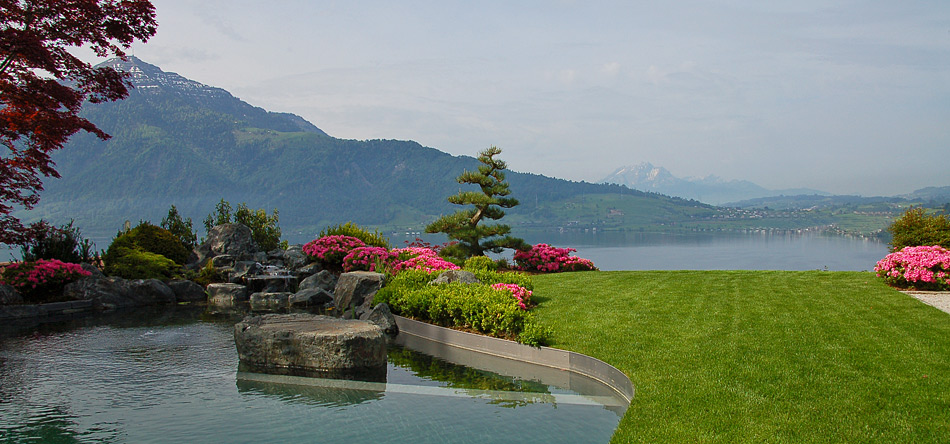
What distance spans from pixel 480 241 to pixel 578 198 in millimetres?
144678

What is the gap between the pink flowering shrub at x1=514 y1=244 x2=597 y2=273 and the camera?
19.0 metres

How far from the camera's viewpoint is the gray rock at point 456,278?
12092mm

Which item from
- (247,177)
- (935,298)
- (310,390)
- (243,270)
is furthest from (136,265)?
(247,177)

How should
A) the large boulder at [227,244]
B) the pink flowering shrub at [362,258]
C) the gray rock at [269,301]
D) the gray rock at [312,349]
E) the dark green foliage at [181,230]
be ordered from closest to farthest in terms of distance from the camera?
the gray rock at [312,349] → the gray rock at [269,301] → the pink flowering shrub at [362,258] → the large boulder at [227,244] → the dark green foliage at [181,230]

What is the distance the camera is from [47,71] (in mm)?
11375

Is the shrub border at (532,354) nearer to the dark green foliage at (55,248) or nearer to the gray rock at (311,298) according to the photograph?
the gray rock at (311,298)

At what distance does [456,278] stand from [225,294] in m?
7.28

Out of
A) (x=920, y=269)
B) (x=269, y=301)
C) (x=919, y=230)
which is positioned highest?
(x=919, y=230)

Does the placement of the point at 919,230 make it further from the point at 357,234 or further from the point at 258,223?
the point at 258,223

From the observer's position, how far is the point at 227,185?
160625mm

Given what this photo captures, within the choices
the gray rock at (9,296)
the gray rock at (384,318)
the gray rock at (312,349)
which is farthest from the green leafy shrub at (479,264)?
the gray rock at (9,296)

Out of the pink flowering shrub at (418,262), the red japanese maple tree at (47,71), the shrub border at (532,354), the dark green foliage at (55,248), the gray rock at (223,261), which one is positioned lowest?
the shrub border at (532,354)

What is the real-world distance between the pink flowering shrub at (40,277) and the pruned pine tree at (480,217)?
10464 millimetres

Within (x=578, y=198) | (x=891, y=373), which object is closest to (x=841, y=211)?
(x=578, y=198)
